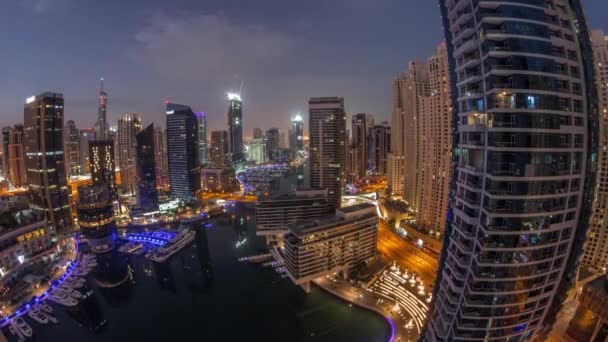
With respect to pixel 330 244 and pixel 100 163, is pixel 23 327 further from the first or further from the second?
pixel 100 163

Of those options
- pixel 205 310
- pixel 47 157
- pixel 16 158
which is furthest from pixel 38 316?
pixel 16 158

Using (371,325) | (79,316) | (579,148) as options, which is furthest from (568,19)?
(79,316)

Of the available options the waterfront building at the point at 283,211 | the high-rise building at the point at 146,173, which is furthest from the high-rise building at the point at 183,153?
the waterfront building at the point at 283,211

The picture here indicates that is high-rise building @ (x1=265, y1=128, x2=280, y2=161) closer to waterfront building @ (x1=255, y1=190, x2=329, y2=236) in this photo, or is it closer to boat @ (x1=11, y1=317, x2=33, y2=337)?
waterfront building @ (x1=255, y1=190, x2=329, y2=236)

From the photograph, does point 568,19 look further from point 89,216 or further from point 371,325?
point 89,216

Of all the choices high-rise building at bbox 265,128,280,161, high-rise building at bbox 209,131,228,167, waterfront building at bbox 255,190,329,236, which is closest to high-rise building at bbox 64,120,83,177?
high-rise building at bbox 209,131,228,167

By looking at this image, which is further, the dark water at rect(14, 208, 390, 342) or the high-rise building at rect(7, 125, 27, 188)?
the high-rise building at rect(7, 125, 27, 188)
